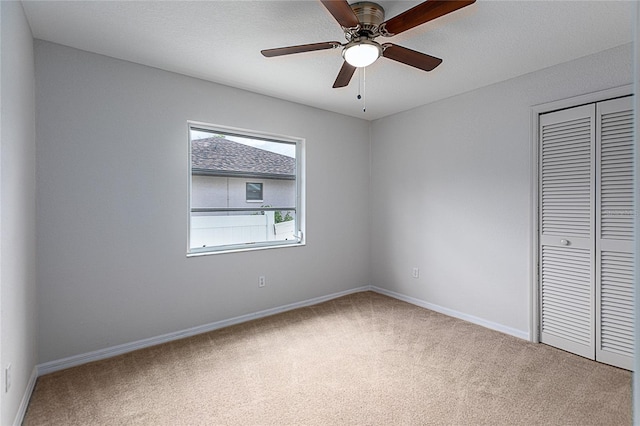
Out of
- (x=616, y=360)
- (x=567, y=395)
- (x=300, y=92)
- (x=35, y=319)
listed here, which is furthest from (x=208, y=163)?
(x=616, y=360)

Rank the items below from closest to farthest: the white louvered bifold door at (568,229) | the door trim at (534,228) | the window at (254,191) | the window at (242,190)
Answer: the white louvered bifold door at (568,229)
the door trim at (534,228)
the window at (242,190)
the window at (254,191)

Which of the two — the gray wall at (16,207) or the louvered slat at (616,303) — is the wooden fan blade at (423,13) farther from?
the louvered slat at (616,303)

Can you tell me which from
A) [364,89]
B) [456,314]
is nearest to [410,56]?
[364,89]

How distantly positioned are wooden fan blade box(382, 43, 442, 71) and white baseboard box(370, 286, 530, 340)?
256 centimetres

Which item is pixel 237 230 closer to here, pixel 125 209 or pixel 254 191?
pixel 254 191

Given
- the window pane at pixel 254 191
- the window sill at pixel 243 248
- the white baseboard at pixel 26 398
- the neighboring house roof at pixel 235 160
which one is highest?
the neighboring house roof at pixel 235 160

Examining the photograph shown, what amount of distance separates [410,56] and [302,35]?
795 mm

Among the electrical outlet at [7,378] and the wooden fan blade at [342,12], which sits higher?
the wooden fan blade at [342,12]

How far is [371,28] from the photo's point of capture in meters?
1.95

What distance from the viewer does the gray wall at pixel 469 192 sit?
2961 mm

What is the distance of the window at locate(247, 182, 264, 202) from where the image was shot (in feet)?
11.8

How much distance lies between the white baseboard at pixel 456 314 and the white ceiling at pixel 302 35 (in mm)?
2418

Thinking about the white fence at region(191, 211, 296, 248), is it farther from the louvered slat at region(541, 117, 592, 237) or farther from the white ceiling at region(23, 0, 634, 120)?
the louvered slat at region(541, 117, 592, 237)

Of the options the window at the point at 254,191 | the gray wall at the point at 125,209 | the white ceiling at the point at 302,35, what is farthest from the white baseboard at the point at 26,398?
the white ceiling at the point at 302,35
